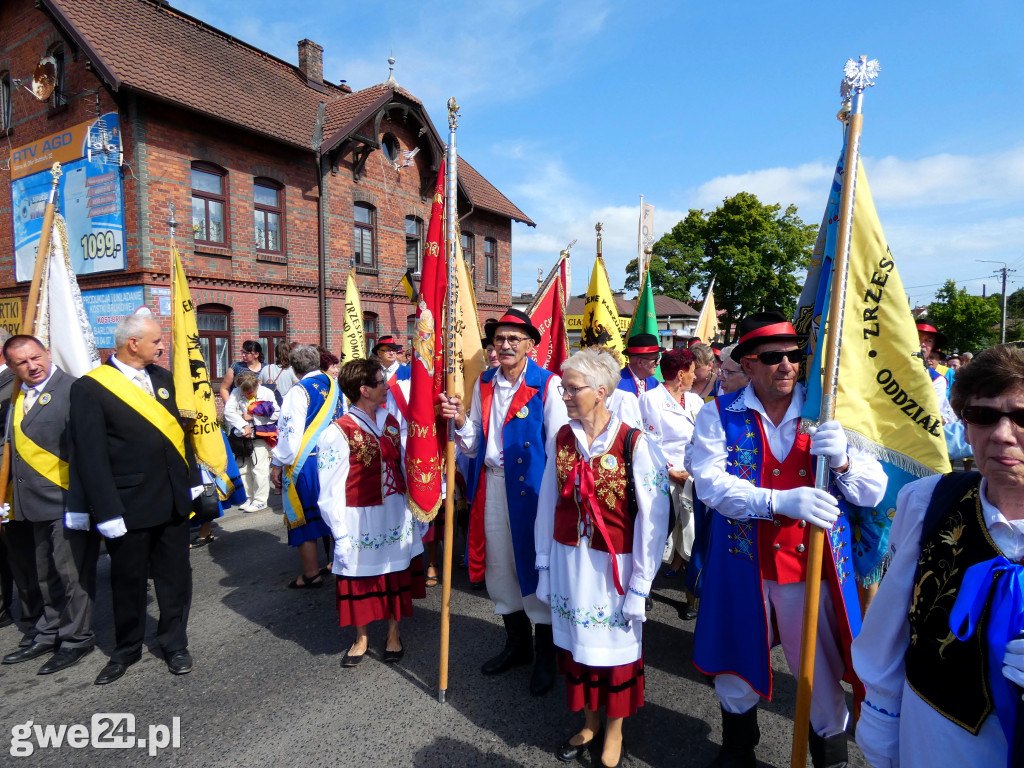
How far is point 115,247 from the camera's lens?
1161cm

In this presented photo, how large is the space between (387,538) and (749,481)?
224 cm

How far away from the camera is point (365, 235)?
16.2 meters

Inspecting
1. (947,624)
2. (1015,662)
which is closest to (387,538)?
(947,624)

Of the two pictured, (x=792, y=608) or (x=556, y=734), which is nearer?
(x=792, y=608)

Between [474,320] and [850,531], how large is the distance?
2.53m

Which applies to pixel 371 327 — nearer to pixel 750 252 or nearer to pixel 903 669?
pixel 903 669

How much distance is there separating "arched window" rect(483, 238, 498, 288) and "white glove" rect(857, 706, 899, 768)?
1945cm

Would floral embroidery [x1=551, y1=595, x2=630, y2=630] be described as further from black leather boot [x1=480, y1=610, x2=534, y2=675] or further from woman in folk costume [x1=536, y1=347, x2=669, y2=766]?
black leather boot [x1=480, y1=610, x2=534, y2=675]

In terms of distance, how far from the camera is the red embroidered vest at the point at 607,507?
2568 mm

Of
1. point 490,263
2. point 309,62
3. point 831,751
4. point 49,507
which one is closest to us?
point 831,751

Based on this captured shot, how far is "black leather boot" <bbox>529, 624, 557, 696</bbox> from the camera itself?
328cm

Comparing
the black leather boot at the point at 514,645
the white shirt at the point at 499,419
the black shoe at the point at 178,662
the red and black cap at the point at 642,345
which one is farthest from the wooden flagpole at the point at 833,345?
the black shoe at the point at 178,662

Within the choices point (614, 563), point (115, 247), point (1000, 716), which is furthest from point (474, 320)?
point (115, 247)

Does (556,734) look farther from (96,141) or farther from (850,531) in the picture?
(96,141)
